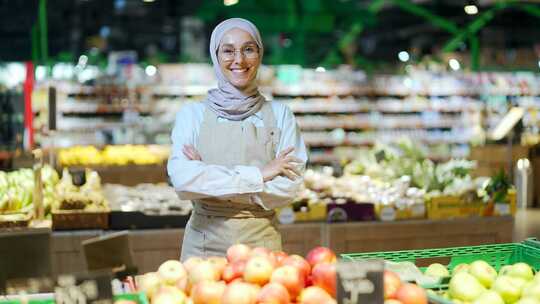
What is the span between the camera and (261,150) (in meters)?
3.36

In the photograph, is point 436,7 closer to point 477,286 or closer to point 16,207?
point 16,207

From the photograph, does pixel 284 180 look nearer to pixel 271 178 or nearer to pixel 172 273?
pixel 271 178

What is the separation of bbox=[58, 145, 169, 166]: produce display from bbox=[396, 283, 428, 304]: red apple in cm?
885

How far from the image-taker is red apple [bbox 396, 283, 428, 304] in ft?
7.16

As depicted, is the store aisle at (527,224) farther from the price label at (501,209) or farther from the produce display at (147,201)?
the produce display at (147,201)

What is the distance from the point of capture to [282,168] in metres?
3.22

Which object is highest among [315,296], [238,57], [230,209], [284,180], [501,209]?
[238,57]

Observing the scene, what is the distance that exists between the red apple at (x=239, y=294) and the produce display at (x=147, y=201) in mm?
3405


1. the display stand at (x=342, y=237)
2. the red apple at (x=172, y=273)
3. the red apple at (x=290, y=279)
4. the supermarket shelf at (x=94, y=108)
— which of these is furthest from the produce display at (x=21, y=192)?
the supermarket shelf at (x=94, y=108)

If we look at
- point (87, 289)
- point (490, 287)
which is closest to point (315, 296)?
point (87, 289)

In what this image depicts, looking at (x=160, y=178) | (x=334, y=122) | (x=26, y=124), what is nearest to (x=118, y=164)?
(x=160, y=178)

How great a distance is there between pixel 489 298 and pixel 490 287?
0.76 ft

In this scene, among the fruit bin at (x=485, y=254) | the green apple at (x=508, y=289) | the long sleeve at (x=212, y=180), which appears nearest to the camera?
the green apple at (x=508, y=289)

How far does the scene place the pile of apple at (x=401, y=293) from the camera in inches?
85.9
